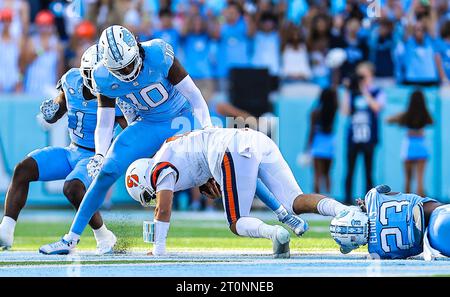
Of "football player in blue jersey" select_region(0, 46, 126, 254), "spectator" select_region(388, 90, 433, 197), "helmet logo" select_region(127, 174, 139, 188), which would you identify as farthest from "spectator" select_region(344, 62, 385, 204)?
"helmet logo" select_region(127, 174, 139, 188)

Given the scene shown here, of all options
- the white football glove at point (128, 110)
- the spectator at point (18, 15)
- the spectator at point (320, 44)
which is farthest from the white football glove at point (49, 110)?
the spectator at point (320, 44)

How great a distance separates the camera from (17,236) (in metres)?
10.6

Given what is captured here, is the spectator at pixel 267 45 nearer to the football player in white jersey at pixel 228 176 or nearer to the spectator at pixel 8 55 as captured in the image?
the spectator at pixel 8 55

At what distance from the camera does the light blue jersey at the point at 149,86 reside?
8.33m

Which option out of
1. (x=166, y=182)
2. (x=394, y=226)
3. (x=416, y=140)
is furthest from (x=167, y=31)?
(x=394, y=226)

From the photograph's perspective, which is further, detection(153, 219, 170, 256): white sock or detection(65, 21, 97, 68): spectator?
detection(65, 21, 97, 68): spectator

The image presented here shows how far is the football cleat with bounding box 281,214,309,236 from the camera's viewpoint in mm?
8036

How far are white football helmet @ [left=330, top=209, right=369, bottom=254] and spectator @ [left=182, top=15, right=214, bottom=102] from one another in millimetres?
7745

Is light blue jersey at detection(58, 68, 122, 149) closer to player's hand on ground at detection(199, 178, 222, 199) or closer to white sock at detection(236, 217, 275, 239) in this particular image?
player's hand on ground at detection(199, 178, 222, 199)

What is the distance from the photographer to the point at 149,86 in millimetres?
8469

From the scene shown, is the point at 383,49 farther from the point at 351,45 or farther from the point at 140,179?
the point at 140,179

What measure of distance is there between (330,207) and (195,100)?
1.54 metres

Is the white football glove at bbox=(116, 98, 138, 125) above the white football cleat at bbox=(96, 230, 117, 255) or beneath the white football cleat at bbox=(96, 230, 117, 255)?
above

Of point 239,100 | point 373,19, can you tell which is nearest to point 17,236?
point 239,100
